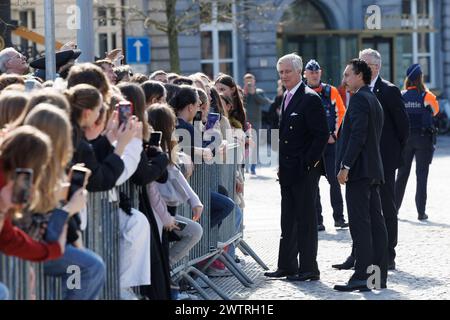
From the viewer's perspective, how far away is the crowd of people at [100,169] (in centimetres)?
569

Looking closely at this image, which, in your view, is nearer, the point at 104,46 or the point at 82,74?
the point at 82,74

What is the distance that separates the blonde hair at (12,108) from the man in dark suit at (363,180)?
3949 mm

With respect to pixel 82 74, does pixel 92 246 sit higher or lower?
lower

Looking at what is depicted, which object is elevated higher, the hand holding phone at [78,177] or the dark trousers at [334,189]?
the hand holding phone at [78,177]

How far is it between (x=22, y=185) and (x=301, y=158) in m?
5.42

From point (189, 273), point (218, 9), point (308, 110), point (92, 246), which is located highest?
point (218, 9)

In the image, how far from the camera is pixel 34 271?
6.17 meters

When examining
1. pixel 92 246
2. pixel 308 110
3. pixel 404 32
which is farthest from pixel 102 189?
pixel 404 32

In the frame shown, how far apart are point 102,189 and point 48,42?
369 centimetres

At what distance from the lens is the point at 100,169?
22.9 ft

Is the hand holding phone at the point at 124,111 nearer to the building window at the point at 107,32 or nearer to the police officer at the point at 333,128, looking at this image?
the police officer at the point at 333,128

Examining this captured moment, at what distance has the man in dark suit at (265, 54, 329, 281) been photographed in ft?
34.8

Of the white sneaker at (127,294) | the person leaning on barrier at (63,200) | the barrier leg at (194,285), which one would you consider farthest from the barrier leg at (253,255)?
the person leaning on barrier at (63,200)
